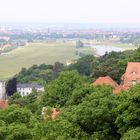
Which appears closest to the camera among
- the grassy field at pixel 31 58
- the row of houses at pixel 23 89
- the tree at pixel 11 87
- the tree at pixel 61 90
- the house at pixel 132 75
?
the tree at pixel 61 90

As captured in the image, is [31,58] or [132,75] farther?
[31,58]

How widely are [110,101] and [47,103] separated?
13273 millimetres

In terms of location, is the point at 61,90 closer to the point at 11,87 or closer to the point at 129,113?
the point at 129,113

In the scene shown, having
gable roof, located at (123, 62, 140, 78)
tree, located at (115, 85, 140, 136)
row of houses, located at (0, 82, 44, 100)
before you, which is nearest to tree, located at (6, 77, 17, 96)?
row of houses, located at (0, 82, 44, 100)

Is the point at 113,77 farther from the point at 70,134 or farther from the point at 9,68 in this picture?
Result: the point at 9,68

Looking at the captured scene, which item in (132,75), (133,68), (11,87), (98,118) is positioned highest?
(98,118)

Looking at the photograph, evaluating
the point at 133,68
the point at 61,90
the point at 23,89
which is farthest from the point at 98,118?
the point at 23,89

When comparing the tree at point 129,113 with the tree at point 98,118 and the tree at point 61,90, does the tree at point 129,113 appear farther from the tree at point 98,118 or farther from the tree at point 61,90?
the tree at point 61,90

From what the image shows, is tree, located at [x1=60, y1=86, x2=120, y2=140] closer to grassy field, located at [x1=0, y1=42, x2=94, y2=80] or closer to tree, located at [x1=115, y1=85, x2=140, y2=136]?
tree, located at [x1=115, y1=85, x2=140, y2=136]

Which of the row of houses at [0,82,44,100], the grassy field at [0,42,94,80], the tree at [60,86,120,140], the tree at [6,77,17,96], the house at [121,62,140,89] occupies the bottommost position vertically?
the grassy field at [0,42,94,80]

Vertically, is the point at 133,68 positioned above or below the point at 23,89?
above

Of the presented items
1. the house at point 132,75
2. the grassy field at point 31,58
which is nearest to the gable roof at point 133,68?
the house at point 132,75

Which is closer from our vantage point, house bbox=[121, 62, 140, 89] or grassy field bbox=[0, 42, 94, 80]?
house bbox=[121, 62, 140, 89]

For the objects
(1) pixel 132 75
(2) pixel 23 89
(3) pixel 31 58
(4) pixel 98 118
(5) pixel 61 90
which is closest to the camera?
(4) pixel 98 118
